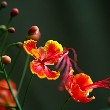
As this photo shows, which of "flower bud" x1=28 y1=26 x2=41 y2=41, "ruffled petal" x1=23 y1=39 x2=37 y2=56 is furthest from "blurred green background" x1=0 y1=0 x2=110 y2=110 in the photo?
"ruffled petal" x1=23 y1=39 x2=37 y2=56

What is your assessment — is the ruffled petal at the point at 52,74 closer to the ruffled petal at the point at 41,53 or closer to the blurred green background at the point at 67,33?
the ruffled petal at the point at 41,53

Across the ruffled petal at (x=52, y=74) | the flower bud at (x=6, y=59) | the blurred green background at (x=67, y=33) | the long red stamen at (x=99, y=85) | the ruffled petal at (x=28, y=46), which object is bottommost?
the blurred green background at (x=67, y=33)

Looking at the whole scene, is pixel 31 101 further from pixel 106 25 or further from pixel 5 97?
pixel 5 97

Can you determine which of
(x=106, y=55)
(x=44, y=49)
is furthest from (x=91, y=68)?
(x=44, y=49)

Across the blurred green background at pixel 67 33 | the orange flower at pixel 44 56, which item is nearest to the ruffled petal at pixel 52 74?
the orange flower at pixel 44 56

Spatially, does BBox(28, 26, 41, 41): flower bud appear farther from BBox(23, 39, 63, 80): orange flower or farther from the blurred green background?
the blurred green background

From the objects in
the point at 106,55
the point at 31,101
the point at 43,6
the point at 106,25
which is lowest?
the point at 31,101

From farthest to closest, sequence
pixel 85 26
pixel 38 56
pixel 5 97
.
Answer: pixel 85 26
pixel 5 97
pixel 38 56

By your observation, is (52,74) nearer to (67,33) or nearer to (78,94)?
(78,94)
